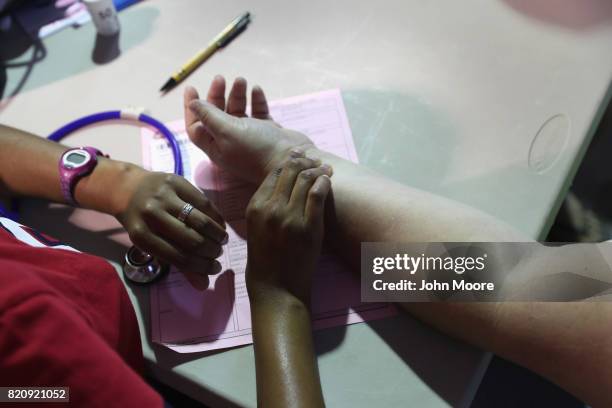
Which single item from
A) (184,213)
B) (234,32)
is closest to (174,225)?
(184,213)

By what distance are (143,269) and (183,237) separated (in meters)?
0.09

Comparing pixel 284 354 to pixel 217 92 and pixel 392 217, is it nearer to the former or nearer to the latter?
pixel 392 217

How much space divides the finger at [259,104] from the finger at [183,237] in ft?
0.82

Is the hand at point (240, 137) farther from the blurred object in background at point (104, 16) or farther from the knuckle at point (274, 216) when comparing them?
the blurred object in background at point (104, 16)

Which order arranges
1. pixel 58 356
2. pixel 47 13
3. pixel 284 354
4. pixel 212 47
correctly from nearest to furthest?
pixel 58 356 < pixel 284 354 < pixel 212 47 < pixel 47 13

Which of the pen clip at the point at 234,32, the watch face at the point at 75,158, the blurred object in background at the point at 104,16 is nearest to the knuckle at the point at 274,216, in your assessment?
the watch face at the point at 75,158

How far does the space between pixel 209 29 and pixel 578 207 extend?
91 cm

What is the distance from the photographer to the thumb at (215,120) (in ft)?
2.42

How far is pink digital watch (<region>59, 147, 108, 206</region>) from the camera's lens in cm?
72

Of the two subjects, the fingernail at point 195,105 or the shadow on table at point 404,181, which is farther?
the fingernail at point 195,105

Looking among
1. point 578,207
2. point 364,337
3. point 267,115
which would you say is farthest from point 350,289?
point 578,207

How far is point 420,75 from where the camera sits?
2.67ft

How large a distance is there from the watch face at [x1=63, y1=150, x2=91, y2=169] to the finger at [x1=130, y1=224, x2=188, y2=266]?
0.54 ft

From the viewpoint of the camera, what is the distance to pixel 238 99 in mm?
788
